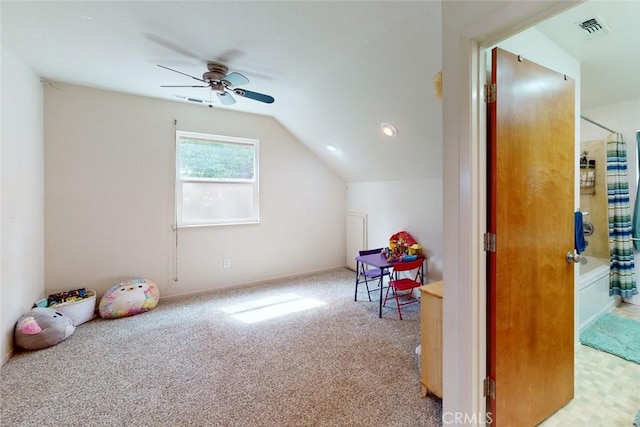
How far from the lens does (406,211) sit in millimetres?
3656

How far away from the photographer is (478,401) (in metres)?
1.31

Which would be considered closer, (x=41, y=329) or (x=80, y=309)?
(x=41, y=329)

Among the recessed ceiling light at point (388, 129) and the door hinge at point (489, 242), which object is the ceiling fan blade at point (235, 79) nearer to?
the recessed ceiling light at point (388, 129)

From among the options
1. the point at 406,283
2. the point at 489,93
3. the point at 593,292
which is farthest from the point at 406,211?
the point at 489,93

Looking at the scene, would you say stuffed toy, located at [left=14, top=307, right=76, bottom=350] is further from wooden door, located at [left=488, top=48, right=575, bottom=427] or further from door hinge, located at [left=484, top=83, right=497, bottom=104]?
door hinge, located at [left=484, top=83, right=497, bottom=104]

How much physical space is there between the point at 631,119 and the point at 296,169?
13.4 feet

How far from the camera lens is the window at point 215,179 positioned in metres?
3.61

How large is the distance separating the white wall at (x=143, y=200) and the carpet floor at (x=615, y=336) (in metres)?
3.46

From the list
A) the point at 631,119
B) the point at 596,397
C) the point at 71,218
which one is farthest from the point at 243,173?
the point at 631,119

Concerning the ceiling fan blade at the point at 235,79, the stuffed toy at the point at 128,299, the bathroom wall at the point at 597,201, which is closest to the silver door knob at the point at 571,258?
the bathroom wall at the point at 597,201

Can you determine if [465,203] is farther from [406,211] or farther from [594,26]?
[406,211]

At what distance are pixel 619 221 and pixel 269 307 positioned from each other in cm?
396

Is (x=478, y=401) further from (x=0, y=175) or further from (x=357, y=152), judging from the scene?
(x=0, y=175)

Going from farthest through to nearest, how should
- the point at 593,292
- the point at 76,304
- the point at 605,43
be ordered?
the point at 76,304, the point at 593,292, the point at 605,43
